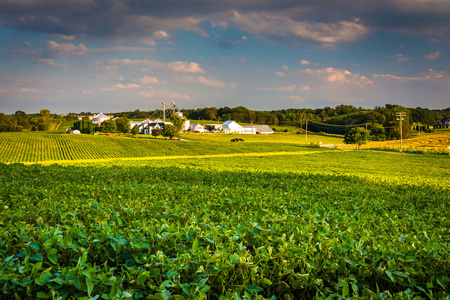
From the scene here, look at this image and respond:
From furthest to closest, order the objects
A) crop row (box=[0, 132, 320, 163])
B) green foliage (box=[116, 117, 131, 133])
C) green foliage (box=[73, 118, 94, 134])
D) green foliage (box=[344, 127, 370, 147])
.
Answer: green foliage (box=[116, 117, 131, 133]), green foliage (box=[73, 118, 94, 134]), green foliage (box=[344, 127, 370, 147]), crop row (box=[0, 132, 320, 163])

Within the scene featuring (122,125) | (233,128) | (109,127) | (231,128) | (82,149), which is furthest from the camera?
(233,128)

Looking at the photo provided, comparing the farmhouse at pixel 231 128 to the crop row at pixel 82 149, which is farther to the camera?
the farmhouse at pixel 231 128

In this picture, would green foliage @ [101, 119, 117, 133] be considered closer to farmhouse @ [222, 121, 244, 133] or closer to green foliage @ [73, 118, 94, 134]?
green foliage @ [73, 118, 94, 134]

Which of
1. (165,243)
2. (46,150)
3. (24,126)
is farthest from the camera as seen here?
(24,126)

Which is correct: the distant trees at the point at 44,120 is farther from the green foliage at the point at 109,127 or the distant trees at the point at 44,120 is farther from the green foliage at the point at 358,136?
the green foliage at the point at 358,136

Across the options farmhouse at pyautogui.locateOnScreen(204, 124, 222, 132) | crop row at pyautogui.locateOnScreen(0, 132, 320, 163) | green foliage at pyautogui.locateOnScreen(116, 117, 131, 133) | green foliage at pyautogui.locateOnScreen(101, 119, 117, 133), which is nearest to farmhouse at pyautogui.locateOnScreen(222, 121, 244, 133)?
farmhouse at pyautogui.locateOnScreen(204, 124, 222, 132)

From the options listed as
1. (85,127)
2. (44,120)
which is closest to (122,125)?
(85,127)

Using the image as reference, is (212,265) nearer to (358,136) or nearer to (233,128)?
(358,136)

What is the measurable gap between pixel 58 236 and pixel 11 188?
648cm

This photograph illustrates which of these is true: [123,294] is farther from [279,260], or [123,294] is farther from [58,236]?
[279,260]

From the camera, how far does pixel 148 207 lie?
581cm

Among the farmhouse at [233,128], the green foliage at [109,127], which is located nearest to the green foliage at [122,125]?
the green foliage at [109,127]

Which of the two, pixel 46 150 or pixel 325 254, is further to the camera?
pixel 46 150

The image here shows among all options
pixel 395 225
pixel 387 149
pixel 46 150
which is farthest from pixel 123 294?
pixel 387 149
